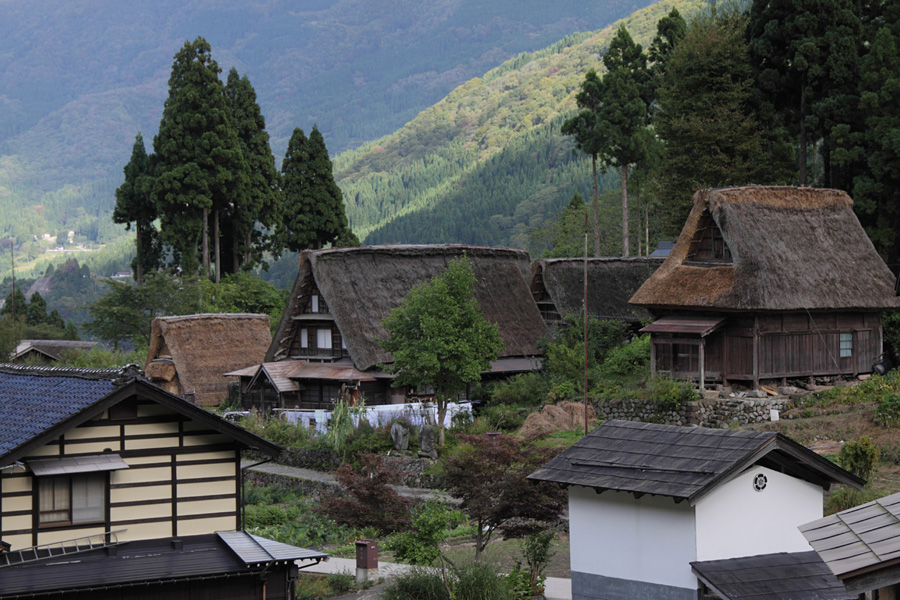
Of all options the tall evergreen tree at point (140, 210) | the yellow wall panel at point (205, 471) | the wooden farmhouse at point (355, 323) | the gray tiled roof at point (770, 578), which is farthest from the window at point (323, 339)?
the gray tiled roof at point (770, 578)

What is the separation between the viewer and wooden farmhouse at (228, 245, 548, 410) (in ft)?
125

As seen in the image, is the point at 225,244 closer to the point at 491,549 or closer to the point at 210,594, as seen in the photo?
the point at 491,549

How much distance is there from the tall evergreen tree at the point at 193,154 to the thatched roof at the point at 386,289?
16905 millimetres

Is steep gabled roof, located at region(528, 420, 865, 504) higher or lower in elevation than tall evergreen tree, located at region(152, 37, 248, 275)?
lower

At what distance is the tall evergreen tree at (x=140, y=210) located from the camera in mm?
60750

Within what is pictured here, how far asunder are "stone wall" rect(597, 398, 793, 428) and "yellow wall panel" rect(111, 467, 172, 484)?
18.0m

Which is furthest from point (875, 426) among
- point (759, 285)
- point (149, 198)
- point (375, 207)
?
point (375, 207)

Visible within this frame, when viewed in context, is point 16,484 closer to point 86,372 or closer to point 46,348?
point 86,372

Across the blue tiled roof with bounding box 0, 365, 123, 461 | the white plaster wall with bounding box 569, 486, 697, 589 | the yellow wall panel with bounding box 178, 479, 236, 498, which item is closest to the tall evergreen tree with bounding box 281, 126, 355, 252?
the blue tiled roof with bounding box 0, 365, 123, 461

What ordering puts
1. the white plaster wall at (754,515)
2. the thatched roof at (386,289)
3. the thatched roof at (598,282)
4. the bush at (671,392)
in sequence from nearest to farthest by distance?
the white plaster wall at (754,515), the bush at (671,392), the thatched roof at (386,289), the thatched roof at (598,282)

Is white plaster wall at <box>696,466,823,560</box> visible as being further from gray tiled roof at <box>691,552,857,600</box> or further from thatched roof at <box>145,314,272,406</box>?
thatched roof at <box>145,314,272,406</box>

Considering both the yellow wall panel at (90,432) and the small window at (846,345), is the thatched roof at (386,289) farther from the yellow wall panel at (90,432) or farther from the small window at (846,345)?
the yellow wall panel at (90,432)

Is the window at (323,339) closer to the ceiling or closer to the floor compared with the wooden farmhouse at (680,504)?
closer to the ceiling

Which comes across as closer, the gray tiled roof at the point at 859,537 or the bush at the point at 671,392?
the gray tiled roof at the point at 859,537
